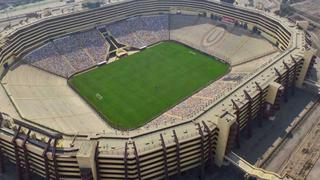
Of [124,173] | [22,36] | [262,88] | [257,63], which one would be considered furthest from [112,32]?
[124,173]

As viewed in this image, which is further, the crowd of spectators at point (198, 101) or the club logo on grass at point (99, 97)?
the club logo on grass at point (99, 97)

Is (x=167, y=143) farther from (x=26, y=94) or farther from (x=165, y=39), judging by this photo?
(x=165, y=39)

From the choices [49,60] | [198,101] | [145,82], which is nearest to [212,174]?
[198,101]

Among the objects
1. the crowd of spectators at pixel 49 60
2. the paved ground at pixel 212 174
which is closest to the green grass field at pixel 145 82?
the crowd of spectators at pixel 49 60

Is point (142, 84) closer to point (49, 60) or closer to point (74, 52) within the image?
point (74, 52)

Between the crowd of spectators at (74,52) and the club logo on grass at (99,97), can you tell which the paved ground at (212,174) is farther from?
the crowd of spectators at (74,52)

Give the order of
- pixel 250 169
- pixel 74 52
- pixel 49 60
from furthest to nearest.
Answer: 1. pixel 74 52
2. pixel 49 60
3. pixel 250 169
